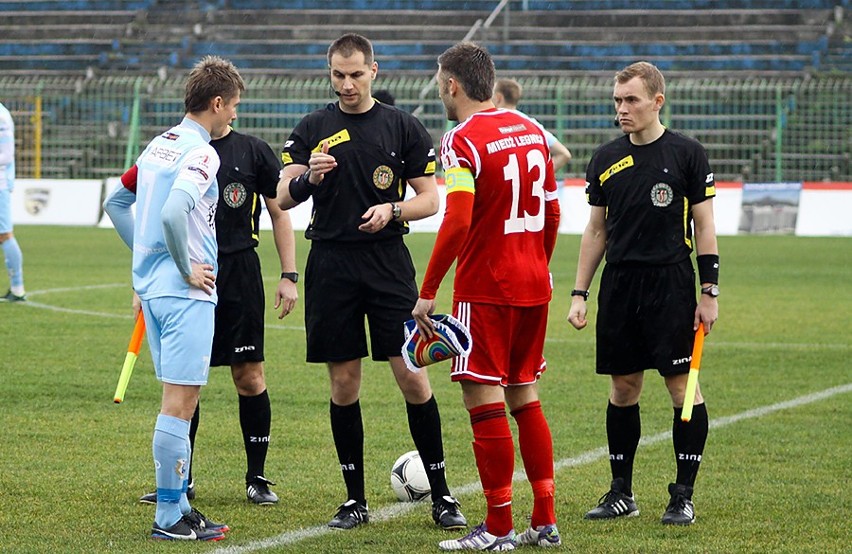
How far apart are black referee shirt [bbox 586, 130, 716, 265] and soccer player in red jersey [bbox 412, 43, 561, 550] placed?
0.65m

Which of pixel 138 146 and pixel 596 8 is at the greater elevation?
pixel 596 8

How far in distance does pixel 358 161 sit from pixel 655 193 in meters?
1.29

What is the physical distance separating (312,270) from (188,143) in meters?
0.95

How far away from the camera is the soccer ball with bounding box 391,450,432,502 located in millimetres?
6438

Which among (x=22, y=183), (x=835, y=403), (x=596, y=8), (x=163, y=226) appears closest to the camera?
(x=163, y=226)

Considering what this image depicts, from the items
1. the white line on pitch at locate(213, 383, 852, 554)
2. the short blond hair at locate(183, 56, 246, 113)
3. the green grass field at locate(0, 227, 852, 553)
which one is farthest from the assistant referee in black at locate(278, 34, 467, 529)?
the short blond hair at locate(183, 56, 246, 113)

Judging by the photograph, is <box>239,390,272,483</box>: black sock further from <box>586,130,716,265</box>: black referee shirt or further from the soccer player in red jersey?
<box>586,130,716,265</box>: black referee shirt

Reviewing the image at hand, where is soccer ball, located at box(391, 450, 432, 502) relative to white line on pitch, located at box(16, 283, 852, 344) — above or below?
above

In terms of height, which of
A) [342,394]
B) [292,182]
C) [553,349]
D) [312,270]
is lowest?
[553,349]

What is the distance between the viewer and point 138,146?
30781 mm

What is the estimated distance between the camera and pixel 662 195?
6051mm

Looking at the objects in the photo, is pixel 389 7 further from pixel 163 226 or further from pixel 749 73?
pixel 163 226

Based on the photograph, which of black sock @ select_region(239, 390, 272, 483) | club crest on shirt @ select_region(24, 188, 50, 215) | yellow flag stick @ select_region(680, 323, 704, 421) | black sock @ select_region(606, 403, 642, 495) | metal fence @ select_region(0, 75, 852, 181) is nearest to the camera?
yellow flag stick @ select_region(680, 323, 704, 421)

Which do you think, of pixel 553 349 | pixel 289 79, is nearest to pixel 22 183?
pixel 289 79
